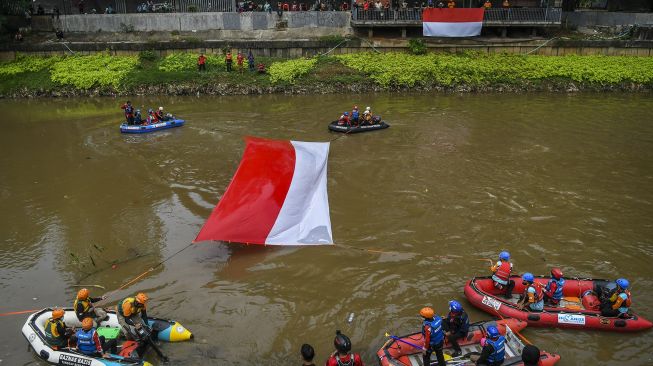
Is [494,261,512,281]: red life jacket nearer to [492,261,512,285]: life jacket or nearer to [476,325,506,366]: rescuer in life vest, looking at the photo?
[492,261,512,285]: life jacket

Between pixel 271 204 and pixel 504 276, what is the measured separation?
18.2 feet

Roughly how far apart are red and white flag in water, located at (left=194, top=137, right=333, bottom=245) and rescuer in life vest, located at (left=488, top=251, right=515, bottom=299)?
378 centimetres

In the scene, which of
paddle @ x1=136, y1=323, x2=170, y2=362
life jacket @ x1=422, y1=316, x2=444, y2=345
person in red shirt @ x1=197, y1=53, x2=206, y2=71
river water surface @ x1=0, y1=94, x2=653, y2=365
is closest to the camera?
life jacket @ x1=422, y1=316, x2=444, y2=345

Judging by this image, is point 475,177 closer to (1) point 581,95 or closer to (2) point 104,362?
(2) point 104,362

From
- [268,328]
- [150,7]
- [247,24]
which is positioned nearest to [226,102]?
[247,24]

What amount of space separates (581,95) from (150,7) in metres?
31.4

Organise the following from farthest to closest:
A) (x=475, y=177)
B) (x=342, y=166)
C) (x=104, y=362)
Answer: (x=342, y=166), (x=475, y=177), (x=104, y=362)

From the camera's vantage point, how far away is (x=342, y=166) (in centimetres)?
1898

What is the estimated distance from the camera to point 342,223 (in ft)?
47.7

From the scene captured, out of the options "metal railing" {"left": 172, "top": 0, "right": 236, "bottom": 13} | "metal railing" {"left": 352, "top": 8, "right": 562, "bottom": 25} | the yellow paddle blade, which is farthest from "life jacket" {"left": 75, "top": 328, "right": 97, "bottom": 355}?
"metal railing" {"left": 172, "top": 0, "right": 236, "bottom": 13}

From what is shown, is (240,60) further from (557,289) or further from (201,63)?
(557,289)

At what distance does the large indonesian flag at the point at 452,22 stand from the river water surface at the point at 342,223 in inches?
364

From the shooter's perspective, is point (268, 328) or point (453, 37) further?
point (453, 37)

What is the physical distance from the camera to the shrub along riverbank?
3091cm
